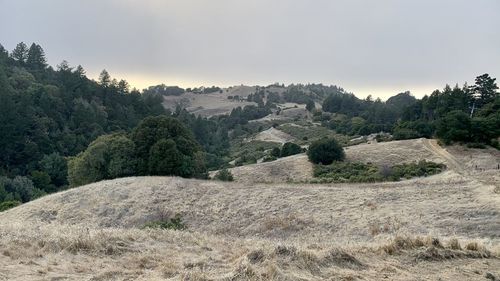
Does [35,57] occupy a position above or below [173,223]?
above

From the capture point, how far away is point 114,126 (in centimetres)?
8775

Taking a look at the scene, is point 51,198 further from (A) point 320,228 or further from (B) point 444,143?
(B) point 444,143

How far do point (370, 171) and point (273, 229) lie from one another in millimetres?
19855

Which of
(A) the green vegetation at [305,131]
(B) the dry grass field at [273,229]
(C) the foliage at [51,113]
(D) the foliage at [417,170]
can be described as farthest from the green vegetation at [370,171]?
(A) the green vegetation at [305,131]

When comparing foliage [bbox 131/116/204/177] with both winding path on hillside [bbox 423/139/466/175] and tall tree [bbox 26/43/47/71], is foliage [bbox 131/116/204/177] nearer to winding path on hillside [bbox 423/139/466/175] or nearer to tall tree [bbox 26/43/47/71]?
winding path on hillside [bbox 423/139/466/175]

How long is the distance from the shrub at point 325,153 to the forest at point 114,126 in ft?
35.4

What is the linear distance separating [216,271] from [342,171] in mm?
33776

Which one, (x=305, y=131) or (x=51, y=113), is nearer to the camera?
(x=51, y=113)

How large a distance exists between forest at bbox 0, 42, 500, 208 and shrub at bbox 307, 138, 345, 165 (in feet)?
35.4

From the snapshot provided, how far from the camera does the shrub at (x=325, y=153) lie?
45000 mm

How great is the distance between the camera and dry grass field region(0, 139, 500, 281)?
9.15 metres

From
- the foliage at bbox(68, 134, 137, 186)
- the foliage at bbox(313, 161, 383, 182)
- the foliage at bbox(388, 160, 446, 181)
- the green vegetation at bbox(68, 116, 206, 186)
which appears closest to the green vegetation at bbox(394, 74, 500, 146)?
the foliage at bbox(388, 160, 446, 181)

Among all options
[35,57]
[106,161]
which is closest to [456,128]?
[106,161]

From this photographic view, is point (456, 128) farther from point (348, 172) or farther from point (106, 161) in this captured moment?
point (106, 161)
